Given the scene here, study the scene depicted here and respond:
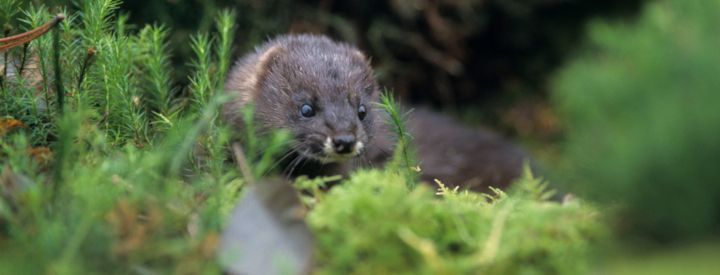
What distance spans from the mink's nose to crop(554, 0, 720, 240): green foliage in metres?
1.42

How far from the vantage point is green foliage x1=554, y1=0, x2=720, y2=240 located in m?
2.08

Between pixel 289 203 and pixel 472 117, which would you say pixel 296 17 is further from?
pixel 289 203

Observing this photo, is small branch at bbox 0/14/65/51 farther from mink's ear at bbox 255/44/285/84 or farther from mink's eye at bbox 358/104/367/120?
mink's eye at bbox 358/104/367/120

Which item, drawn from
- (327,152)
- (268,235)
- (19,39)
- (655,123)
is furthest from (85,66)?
(655,123)

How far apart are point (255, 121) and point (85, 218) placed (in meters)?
2.06

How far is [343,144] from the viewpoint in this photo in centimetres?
366

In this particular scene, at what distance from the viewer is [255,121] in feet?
13.4

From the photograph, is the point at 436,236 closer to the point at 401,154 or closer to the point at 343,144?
the point at 401,154

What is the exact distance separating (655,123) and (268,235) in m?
0.97

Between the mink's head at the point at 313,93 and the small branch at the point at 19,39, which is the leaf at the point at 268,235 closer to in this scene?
the small branch at the point at 19,39

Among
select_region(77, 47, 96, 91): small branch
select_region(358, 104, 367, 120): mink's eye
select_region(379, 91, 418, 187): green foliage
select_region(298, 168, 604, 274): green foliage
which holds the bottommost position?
select_region(298, 168, 604, 274): green foliage

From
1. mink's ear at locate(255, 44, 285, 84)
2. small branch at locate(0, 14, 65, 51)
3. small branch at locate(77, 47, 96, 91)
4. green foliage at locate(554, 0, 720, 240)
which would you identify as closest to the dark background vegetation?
mink's ear at locate(255, 44, 285, 84)

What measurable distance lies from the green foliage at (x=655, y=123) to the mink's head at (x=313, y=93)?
1.53 m

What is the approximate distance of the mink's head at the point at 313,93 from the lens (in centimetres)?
377
